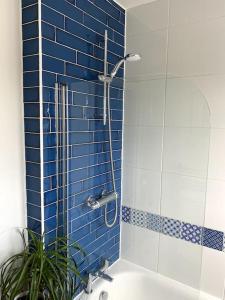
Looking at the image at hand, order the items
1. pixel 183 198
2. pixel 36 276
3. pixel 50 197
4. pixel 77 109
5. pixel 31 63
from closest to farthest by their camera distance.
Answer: pixel 36 276 < pixel 31 63 < pixel 50 197 < pixel 77 109 < pixel 183 198

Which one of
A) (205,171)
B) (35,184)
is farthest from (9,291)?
(205,171)

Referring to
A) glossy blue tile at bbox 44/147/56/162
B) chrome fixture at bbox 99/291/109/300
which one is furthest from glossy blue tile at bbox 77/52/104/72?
chrome fixture at bbox 99/291/109/300

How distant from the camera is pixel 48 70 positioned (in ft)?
4.00

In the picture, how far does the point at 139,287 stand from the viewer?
5.81 feet

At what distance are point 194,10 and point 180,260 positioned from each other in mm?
1640

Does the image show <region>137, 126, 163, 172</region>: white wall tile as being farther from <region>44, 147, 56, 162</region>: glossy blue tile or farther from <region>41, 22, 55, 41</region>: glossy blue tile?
<region>41, 22, 55, 41</region>: glossy blue tile

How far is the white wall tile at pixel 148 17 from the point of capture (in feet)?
5.33

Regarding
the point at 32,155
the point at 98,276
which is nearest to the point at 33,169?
the point at 32,155

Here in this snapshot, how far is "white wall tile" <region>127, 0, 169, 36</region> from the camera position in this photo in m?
1.63

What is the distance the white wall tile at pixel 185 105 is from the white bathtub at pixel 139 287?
1.10 meters

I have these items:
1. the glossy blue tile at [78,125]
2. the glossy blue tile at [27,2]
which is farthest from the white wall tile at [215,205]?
the glossy blue tile at [27,2]

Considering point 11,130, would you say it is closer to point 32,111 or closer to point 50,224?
point 32,111

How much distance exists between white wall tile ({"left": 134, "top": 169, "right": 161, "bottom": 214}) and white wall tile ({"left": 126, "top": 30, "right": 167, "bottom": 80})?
0.68 m

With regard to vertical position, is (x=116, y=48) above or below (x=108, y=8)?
below
